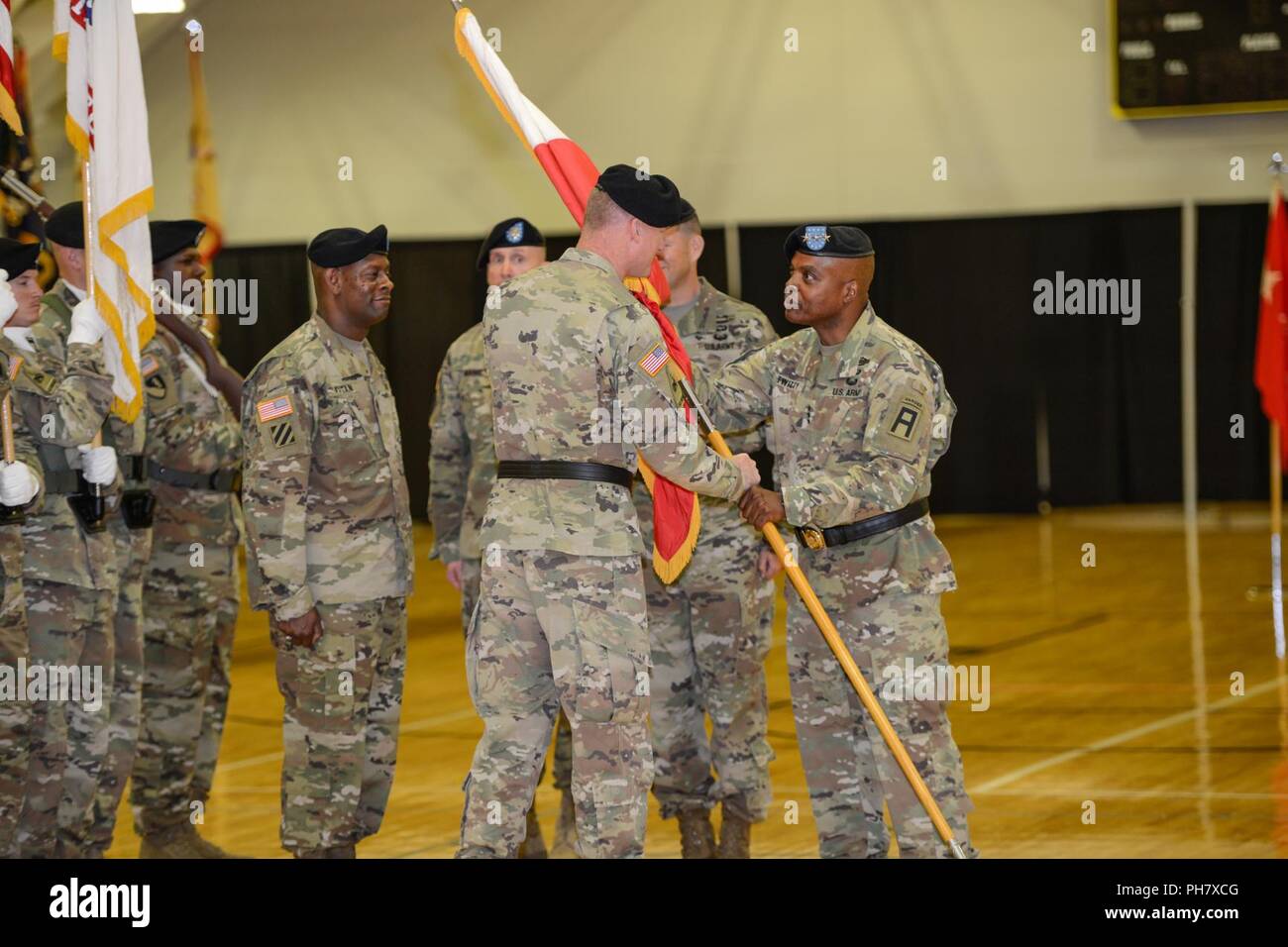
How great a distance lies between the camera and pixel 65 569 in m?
A: 4.46

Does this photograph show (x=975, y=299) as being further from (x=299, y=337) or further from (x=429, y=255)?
(x=299, y=337)

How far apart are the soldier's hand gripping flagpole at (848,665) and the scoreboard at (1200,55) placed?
954 centimetres

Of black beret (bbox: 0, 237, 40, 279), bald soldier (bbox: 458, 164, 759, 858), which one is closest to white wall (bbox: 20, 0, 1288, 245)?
black beret (bbox: 0, 237, 40, 279)

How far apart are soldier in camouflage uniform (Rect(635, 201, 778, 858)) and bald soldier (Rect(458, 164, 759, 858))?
1.13 m

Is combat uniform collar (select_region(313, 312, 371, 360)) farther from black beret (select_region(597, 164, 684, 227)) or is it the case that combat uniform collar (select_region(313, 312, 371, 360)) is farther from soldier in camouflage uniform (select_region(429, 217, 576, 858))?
black beret (select_region(597, 164, 684, 227))

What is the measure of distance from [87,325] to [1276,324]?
7588mm

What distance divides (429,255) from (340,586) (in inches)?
423

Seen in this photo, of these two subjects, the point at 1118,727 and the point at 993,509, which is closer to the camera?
the point at 1118,727

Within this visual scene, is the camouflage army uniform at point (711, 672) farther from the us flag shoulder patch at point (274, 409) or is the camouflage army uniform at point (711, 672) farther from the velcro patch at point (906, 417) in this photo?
the us flag shoulder patch at point (274, 409)

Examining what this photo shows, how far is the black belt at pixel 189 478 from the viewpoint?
16.9 feet

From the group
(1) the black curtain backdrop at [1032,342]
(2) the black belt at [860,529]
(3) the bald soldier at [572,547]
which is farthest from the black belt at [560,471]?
(1) the black curtain backdrop at [1032,342]
